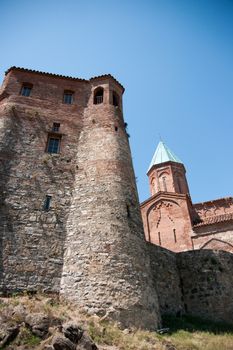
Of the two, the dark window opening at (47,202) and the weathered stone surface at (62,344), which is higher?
the dark window opening at (47,202)

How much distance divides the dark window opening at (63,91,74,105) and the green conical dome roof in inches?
643

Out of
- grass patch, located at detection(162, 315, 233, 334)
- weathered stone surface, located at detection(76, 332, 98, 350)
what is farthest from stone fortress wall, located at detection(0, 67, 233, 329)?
weathered stone surface, located at detection(76, 332, 98, 350)

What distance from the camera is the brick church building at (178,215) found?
918 inches

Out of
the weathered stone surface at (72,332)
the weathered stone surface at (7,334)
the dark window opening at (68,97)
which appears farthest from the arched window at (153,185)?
the weathered stone surface at (7,334)

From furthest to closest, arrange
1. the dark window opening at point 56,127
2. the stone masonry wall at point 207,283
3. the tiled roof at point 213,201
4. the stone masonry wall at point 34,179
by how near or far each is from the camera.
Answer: the tiled roof at point 213,201 → the dark window opening at point 56,127 → the stone masonry wall at point 207,283 → the stone masonry wall at point 34,179

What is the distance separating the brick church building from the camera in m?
23.3

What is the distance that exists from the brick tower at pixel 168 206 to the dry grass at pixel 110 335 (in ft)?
45.2

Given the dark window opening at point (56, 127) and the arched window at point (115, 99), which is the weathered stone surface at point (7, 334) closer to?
the dark window opening at point (56, 127)

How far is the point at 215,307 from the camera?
46.5ft

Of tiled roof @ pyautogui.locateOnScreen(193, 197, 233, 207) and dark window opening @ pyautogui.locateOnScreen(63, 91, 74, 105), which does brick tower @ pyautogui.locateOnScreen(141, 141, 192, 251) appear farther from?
dark window opening @ pyautogui.locateOnScreen(63, 91, 74, 105)

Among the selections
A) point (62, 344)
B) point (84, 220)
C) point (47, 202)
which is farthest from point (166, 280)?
point (62, 344)

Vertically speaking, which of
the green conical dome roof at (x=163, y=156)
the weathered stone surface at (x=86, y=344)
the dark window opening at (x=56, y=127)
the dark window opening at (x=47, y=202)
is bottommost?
the weathered stone surface at (x=86, y=344)

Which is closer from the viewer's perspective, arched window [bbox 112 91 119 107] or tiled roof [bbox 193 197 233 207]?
arched window [bbox 112 91 119 107]

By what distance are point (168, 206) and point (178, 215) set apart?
1402 millimetres
